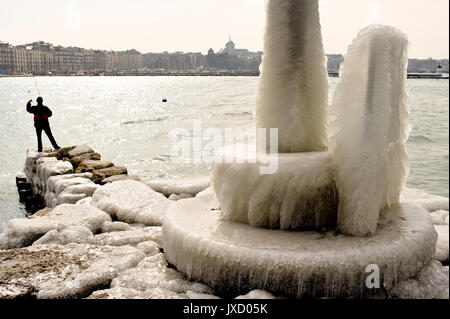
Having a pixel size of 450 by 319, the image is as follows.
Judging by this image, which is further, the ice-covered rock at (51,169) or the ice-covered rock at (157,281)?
the ice-covered rock at (51,169)

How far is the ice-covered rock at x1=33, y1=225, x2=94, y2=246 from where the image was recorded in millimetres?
5930

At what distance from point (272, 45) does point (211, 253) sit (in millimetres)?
2772

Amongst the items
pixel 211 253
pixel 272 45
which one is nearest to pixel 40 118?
pixel 272 45

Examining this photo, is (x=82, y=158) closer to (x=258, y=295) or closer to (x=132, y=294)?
(x=132, y=294)

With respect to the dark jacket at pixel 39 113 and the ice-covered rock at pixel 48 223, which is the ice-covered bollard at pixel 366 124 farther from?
the dark jacket at pixel 39 113

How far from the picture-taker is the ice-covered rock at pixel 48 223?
602 cm

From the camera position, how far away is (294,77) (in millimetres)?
5492

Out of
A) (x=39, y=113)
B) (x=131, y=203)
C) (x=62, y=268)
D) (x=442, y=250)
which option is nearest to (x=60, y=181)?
(x=131, y=203)

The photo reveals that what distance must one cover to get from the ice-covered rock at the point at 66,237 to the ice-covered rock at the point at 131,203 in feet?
3.21

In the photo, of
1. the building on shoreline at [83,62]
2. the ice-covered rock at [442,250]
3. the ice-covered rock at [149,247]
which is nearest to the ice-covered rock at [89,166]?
the ice-covered rock at [149,247]

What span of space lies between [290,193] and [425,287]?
1546mm

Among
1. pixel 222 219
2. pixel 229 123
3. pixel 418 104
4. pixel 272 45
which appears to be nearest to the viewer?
pixel 222 219

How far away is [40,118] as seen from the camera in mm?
14328
